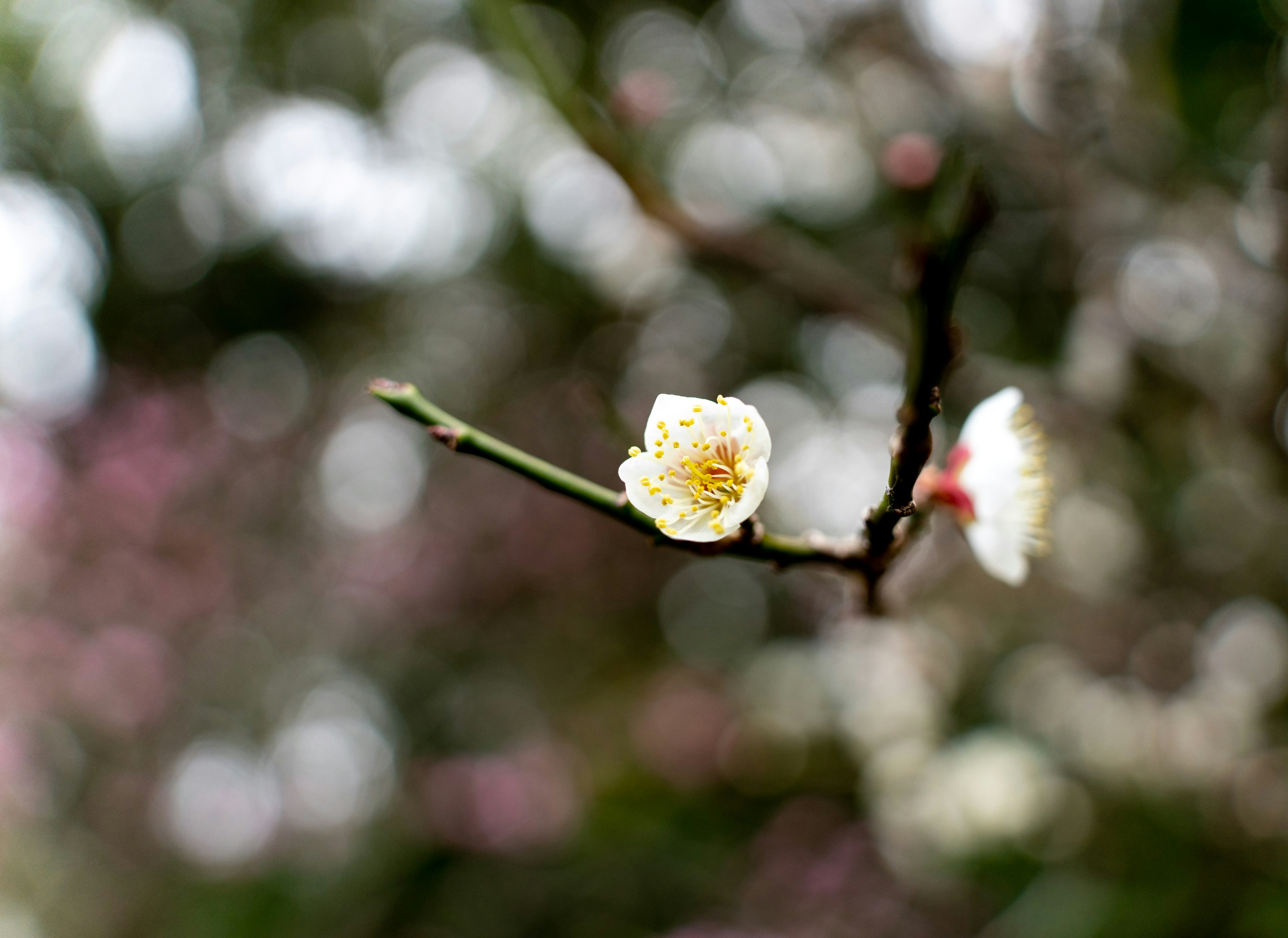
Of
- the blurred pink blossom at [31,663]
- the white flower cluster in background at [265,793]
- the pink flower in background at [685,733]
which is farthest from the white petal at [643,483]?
the blurred pink blossom at [31,663]

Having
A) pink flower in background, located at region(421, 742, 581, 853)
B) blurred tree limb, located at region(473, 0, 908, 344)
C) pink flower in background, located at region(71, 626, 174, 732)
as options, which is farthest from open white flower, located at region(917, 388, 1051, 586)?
pink flower in background, located at region(71, 626, 174, 732)

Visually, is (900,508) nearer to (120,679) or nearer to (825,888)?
(825,888)

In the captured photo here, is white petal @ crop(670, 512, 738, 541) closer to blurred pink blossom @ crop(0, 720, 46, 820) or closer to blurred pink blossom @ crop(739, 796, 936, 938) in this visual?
blurred pink blossom @ crop(739, 796, 936, 938)

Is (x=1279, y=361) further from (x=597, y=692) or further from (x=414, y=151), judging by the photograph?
(x=414, y=151)

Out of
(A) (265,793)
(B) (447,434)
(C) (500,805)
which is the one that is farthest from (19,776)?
(B) (447,434)

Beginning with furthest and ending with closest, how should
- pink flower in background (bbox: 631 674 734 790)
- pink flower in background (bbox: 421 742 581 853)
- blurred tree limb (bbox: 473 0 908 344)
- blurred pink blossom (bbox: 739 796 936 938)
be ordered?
pink flower in background (bbox: 631 674 734 790) → pink flower in background (bbox: 421 742 581 853) → blurred pink blossom (bbox: 739 796 936 938) → blurred tree limb (bbox: 473 0 908 344)

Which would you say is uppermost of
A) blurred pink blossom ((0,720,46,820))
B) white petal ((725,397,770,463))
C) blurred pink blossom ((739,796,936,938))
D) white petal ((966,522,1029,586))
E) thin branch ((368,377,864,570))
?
white petal ((966,522,1029,586))

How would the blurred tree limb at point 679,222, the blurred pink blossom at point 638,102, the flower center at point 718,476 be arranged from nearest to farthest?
the flower center at point 718,476, the blurred tree limb at point 679,222, the blurred pink blossom at point 638,102

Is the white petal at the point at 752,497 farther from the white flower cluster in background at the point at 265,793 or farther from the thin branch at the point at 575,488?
the white flower cluster in background at the point at 265,793
